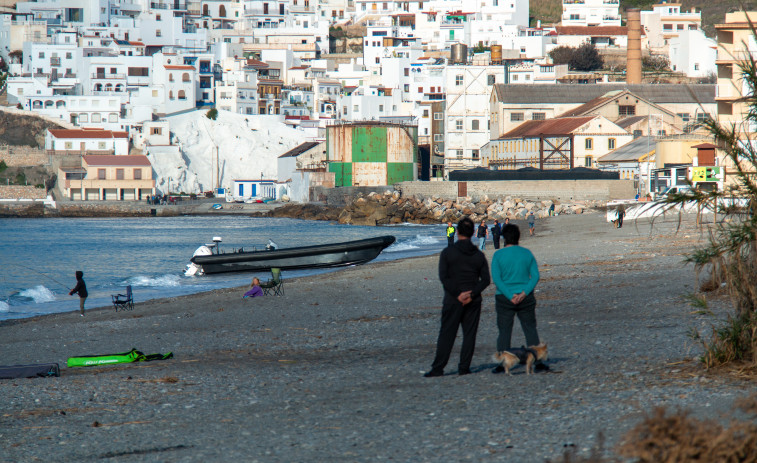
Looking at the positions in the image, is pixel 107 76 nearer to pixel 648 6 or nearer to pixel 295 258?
pixel 648 6

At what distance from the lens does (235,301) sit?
715 inches

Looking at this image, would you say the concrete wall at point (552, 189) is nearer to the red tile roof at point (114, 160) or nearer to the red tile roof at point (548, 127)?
the red tile roof at point (548, 127)

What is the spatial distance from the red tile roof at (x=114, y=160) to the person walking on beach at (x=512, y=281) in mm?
85576

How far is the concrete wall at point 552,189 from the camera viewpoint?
57344 millimetres

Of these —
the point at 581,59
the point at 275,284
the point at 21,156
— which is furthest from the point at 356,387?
the point at 581,59

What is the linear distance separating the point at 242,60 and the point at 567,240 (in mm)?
88489

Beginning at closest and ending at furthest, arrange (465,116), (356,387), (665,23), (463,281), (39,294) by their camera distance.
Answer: (463,281) < (356,387) < (39,294) < (465,116) < (665,23)

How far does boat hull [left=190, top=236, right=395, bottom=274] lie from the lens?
92.4ft

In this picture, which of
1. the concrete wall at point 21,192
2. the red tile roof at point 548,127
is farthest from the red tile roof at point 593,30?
the concrete wall at point 21,192

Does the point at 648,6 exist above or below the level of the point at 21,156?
above

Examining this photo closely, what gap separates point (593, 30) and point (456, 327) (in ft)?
376

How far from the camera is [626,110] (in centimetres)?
7019

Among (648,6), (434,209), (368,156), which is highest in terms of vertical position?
(648,6)

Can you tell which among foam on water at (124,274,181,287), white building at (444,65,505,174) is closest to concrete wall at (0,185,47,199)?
white building at (444,65,505,174)
